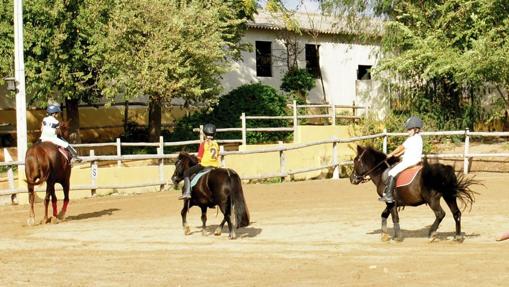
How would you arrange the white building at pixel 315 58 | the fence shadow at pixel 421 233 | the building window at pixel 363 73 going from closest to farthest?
the fence shadow at pixel 421 233, the white building at pixel 315 58, the building window at pixel 363 73

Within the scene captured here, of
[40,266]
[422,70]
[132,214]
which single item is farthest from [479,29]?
[40,266]

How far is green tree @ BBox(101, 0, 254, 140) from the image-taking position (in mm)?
26391

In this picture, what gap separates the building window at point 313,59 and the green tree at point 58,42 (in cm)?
1452

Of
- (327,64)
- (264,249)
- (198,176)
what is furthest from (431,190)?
(327,64)

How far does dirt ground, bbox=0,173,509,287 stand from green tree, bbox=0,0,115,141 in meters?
8.72

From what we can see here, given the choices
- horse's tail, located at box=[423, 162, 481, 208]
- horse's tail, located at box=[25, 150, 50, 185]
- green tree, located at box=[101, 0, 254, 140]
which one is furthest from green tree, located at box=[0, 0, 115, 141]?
horse's tail, located at box=[423, 162, 481, 208]

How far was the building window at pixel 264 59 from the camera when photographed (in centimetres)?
3828

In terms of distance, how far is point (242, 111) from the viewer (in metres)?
32.3

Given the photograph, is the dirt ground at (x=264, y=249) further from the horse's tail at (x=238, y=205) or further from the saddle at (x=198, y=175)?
the saddle at (x=198, y=175)

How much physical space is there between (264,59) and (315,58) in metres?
3.09

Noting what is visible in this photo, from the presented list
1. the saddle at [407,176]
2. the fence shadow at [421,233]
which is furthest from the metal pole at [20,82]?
the saddle at [407,176]

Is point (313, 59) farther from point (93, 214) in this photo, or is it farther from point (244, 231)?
point (244, 231)

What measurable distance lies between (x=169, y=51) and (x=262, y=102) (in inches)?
267

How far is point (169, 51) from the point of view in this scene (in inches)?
1043
